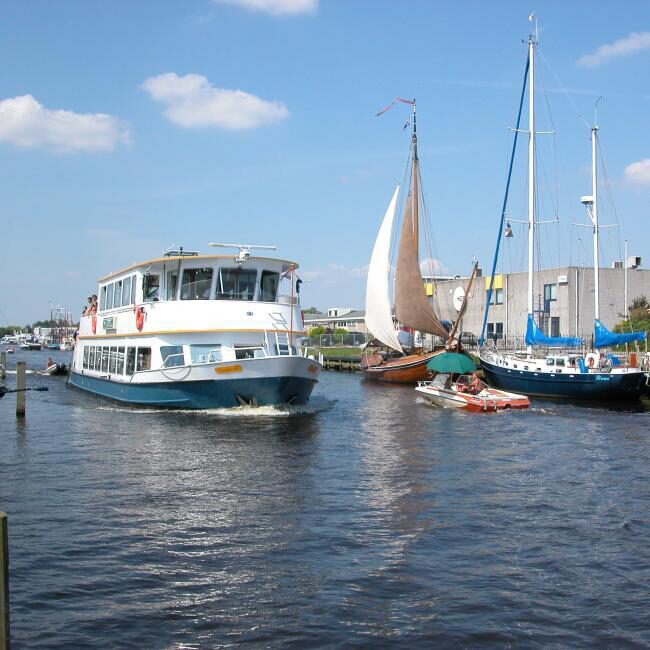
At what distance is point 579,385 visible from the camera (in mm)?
38938

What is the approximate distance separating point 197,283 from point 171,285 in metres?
1.24

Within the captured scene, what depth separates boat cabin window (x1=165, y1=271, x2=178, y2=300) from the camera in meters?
30.3

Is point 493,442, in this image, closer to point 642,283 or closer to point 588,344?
point 588,344

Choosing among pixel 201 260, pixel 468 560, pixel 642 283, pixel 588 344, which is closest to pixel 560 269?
pixel 642 283

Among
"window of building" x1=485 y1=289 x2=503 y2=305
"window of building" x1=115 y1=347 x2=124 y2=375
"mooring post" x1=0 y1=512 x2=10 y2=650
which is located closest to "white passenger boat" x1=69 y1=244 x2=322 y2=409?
"window of building" x1=115 y1=347 x2=124 y2=375

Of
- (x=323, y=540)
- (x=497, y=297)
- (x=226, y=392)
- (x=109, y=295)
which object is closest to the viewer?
(x=323, y=540)

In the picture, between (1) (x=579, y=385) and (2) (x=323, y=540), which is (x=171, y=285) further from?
(1) (x=579, y=385)

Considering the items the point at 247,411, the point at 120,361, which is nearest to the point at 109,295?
the point at 120,361

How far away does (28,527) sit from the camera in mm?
14305

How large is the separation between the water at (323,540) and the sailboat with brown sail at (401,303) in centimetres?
3014

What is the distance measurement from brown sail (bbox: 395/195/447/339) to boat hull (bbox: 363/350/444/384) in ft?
6.94

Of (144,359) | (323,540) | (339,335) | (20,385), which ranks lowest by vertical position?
(323,540)

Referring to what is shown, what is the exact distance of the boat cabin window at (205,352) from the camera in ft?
95.3

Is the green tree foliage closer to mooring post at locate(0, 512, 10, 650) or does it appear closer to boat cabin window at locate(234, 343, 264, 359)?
boat cabin window at locate(234, 343, 264, 359)
